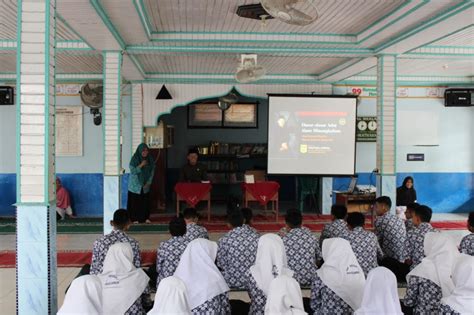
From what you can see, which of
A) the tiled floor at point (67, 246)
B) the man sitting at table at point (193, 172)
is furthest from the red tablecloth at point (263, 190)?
the tiled floor at point (67, 246)

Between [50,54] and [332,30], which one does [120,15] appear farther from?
[332,30]

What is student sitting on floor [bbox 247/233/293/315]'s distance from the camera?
11.5 ft

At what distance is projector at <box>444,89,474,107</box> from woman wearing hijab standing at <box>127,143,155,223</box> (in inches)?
261

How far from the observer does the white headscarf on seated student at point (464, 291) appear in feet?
9.48

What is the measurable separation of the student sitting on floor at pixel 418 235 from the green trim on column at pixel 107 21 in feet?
12.3

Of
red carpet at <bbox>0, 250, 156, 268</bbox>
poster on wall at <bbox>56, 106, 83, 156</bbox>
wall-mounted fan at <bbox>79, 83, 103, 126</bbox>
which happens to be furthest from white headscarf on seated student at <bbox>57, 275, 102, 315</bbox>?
poster on wall at <bbox>56, 106, 83, 156</bbox>

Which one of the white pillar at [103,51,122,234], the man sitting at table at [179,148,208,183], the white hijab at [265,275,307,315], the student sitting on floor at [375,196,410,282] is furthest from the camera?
the man sitting at table at [179,148,208,183]

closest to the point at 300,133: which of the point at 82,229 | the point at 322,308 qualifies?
the point at 82,229

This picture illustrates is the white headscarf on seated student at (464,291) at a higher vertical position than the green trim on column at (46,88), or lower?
lower

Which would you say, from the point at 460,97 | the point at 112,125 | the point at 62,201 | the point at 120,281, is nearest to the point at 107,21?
the point at 112,125

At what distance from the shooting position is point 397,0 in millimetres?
5027

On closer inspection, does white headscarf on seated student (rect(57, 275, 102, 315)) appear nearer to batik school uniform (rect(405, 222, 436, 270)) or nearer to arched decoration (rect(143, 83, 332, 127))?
batik school uniform (rect(405, 222, 436, 270))

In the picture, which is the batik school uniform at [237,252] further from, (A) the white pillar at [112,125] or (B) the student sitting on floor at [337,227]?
(A) the white pillar at [112,125]

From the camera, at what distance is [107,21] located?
512 centimetres
